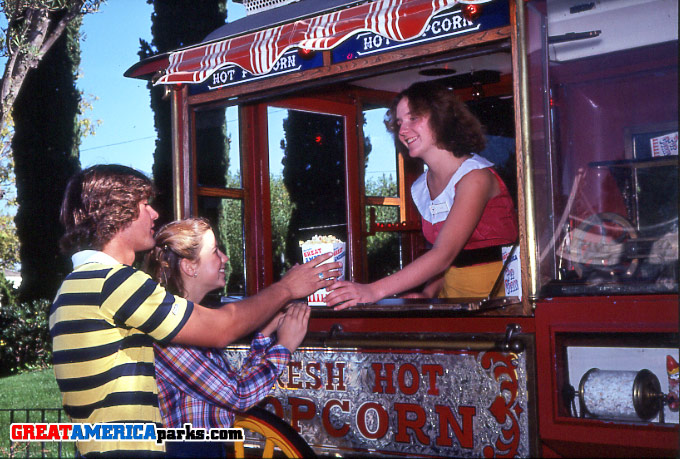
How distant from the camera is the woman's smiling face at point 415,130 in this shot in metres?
3.55

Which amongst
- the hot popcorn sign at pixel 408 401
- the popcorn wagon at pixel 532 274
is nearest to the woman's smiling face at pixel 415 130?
the popcorn wagon at pixel 532 274

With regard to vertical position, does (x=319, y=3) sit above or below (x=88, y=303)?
above

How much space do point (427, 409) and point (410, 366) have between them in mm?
199

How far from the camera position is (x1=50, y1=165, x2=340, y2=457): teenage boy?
2.20m

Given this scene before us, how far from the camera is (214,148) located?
4637 mm

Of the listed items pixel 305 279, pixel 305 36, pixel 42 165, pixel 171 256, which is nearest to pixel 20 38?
pixel 42 165

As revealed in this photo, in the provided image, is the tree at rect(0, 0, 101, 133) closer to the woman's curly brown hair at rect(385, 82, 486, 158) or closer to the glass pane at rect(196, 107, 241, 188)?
the glass pane at rect(196, 107, 241, 188)

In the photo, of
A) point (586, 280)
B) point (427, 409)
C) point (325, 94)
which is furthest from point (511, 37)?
point (325, 94)

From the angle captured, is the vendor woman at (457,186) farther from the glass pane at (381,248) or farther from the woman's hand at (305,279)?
the glass pane at (381,248)

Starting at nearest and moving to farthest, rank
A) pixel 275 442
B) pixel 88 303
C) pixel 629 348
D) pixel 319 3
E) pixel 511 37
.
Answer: pixel 88 303 < pixel 629 348 < pixel 275 442 < pixel 511 37 < pixel 319 3

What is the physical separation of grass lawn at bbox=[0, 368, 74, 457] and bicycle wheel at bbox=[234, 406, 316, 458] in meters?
4.97

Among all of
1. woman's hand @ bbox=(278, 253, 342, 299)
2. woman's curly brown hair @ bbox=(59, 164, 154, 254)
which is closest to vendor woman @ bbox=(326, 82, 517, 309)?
woman's hand @ bbox=(278, 253, 342, 299)

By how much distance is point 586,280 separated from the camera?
2750 mm

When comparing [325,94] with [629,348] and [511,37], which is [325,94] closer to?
[511,37]
